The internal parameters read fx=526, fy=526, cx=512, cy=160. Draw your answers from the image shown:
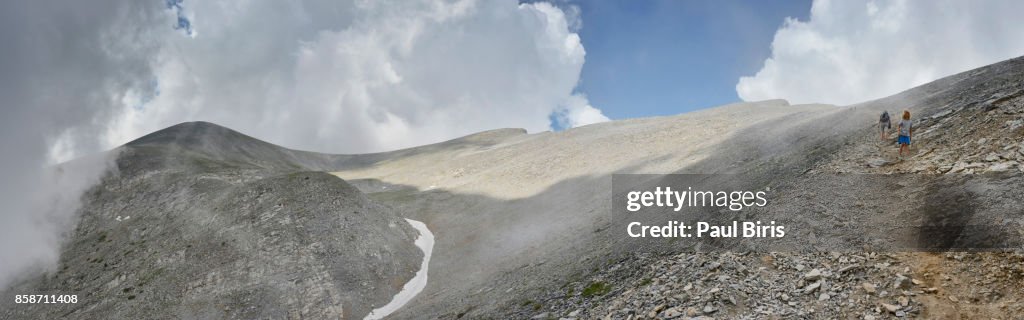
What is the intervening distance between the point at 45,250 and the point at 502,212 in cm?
4371

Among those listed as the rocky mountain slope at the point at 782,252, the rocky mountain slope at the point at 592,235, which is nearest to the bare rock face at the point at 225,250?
the rocky mountain slope at the point at 592,235

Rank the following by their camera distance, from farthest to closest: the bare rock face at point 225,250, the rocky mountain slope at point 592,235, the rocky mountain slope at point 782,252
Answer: the bare rock face at point 225,250 → the rocky mountain slope at point 592,235 → the rocky mountain slope at point 782,252

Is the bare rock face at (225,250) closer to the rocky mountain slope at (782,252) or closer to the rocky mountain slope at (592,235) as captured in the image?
the rocky mountain slope at (592,235)

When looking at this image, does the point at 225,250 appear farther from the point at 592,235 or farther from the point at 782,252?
the point at 782,252

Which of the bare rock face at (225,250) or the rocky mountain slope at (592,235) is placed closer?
the rocky mountain slope at (592,235)

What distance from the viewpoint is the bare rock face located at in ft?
128

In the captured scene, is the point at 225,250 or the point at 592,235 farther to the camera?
the point at 225,250

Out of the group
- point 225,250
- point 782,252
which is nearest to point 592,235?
point 782,252

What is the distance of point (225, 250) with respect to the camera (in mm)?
43156

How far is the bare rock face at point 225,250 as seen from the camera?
128 feet

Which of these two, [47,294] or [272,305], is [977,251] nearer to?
[272,305]

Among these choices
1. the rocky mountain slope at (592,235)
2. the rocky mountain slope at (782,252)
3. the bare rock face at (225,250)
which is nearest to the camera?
the rocky mountain slope at (782,252)

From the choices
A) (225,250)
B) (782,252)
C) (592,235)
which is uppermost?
(225,250)

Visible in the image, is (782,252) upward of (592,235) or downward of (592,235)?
upward
